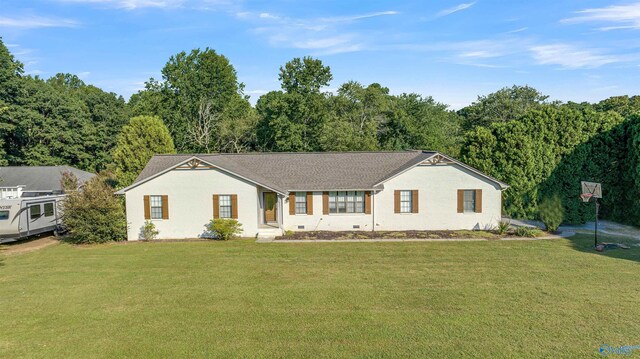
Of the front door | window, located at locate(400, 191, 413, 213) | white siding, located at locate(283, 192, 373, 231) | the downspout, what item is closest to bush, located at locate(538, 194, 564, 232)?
window, located at locate(400, 191, 413, 213)

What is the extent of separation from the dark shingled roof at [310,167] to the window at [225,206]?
1.51 metres

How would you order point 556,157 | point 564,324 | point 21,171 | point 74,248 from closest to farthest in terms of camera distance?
point 564,324, point 74,248, point 556,157, point 21,171

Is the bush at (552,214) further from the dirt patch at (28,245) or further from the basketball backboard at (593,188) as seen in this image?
the dirt patch at (28,245)

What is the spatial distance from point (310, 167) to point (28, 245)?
622 inches

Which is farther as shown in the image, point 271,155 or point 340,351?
point 271,155

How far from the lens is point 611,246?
17.7m

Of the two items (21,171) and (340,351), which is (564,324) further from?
(21,171)

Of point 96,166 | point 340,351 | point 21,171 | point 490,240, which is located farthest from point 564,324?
point 96,166

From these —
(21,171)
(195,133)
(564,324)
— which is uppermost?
(195,133)

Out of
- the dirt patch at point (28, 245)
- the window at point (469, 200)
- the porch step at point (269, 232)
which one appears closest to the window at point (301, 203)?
the porch step at point (269, 232)

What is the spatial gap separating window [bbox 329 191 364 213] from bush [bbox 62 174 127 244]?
38.1 ft

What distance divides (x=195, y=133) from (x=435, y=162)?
30.1 meters

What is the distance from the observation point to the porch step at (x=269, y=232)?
20.9m

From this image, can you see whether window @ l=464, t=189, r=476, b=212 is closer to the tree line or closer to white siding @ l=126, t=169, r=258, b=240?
the tree line
